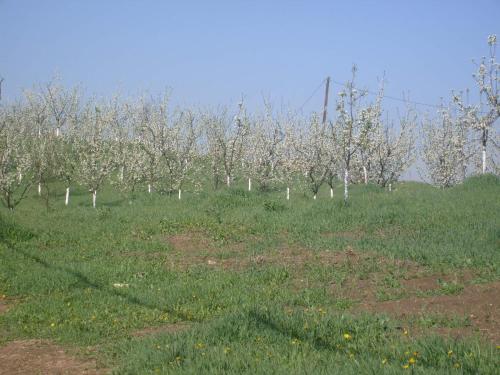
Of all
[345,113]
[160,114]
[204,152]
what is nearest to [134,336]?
[345,113]

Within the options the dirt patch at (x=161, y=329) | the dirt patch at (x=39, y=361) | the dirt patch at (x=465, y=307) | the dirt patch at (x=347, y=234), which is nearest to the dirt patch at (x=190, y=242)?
the dirt patch at (x=347, y=234)

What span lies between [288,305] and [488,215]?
21.8 ft

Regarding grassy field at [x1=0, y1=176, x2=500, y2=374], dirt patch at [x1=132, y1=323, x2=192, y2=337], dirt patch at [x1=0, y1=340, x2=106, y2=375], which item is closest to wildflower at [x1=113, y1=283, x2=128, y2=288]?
grassy field at [x1=0, y1=176, x2=500, y2=374]

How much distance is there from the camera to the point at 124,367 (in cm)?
488

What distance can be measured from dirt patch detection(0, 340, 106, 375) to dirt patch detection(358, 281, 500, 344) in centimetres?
325

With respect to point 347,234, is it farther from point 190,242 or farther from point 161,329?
point 161,329

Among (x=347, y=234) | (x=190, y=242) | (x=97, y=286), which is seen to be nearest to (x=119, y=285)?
(x=97, y=286)

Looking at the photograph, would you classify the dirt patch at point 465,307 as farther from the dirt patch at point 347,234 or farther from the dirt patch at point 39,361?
the dirt patch at point 347,234

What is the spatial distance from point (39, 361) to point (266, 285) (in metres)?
3.56

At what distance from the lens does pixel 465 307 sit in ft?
20.0

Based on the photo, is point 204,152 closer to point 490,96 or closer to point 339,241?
point 490,96

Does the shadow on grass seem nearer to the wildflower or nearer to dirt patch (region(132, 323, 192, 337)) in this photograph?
the wildflower

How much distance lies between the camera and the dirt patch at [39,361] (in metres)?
5.18

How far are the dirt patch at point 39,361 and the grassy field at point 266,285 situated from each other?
0.09m
